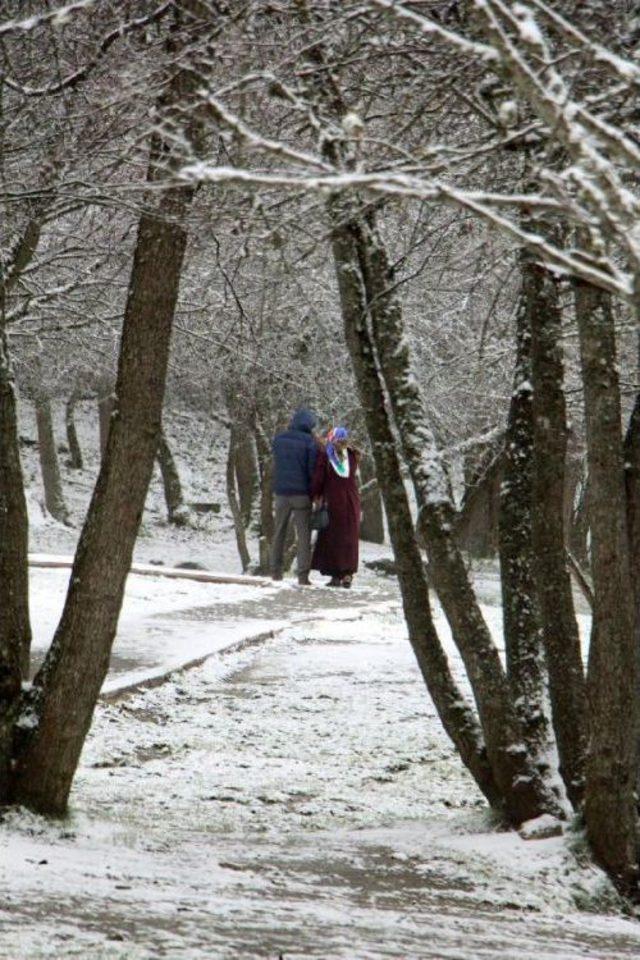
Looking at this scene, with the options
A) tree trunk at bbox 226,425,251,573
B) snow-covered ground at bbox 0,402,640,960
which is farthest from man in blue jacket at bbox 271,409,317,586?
tree trunk at bbox 226,425,251,573

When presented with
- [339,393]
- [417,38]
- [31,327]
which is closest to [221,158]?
[417,38]

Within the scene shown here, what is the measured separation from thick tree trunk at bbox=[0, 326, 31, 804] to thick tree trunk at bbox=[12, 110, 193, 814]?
9 cm

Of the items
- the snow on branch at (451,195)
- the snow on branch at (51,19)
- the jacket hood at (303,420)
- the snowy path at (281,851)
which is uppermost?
the snow on branch at (51,19)

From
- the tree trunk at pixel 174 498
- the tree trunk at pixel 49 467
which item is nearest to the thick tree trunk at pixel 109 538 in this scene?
the tree trunk at pixel 49 467

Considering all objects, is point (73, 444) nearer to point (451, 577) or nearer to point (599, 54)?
point (451, 577)

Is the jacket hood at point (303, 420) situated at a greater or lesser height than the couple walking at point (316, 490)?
greater

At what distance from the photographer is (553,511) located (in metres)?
6.32

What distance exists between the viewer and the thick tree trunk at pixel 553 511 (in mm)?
6289

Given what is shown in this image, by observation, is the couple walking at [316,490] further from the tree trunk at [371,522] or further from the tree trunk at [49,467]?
the tree trunk at [49,467]

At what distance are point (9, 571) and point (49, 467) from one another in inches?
1062

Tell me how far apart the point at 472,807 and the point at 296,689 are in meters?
3.27

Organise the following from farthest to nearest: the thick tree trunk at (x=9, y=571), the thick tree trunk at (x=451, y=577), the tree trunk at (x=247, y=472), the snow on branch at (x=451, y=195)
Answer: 1. the tree trunk at (x=247, y=472)
2. the thick tree trunk at (x=451, y=577)
3. the thick tree trunk at (x=9, y=571)
4. the snow on branch at (x=451, y=195)

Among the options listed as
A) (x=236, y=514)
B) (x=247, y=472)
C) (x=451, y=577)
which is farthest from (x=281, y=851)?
(x=247, y=472)

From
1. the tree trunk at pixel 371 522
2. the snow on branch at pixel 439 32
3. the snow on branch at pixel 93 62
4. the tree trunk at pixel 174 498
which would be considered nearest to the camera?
the snow on branch at pixel 439 32
